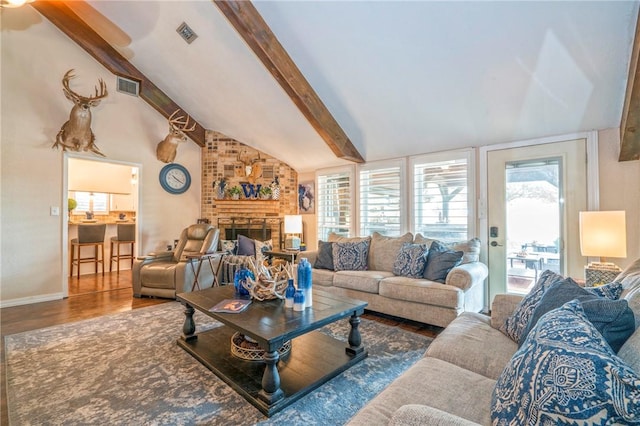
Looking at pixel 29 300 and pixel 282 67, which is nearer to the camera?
pixel 282 67

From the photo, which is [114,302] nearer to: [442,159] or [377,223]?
[377,223]

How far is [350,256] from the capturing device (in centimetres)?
397

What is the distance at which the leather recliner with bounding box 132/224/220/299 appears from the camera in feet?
13.6

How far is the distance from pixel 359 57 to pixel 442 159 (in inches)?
71.4

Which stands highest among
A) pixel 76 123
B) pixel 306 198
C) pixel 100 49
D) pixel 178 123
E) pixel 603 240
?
pixel 100 49

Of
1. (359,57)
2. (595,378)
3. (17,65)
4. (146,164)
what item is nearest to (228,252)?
(146,164)

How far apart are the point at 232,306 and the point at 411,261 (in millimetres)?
2107

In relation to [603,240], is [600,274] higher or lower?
lower

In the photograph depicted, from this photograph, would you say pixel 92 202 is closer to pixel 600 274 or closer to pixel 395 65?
pixel 395 65

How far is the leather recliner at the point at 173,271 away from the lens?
414 centimetres

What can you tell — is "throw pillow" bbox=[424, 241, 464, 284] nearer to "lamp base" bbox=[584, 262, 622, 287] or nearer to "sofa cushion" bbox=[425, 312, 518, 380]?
"lamp base" bbox=[584, 262, 622, 287]

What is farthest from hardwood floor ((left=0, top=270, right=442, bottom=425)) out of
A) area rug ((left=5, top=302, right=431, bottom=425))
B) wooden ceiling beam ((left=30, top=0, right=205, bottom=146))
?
wooden ceiling beam ((left=30, top=0, right=205, bottom=146))

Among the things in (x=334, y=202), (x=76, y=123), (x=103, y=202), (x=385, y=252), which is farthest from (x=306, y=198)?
(x=103, y=202)

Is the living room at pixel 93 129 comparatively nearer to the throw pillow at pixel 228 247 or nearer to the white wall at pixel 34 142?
the white wall at pixel 34 142
